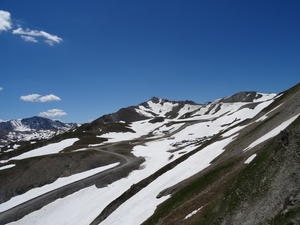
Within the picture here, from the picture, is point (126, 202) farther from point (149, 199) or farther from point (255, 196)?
point (255, 196)

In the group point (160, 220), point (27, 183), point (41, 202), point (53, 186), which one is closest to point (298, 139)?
point (160, 220)

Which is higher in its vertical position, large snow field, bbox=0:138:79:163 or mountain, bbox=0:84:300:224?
large snow field, bbox=0:138:79:163

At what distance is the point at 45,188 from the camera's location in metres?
59.1

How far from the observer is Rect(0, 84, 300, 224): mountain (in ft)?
56.5

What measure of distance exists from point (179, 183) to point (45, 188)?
41.3 metres

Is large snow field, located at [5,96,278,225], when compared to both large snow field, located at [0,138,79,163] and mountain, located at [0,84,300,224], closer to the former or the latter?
mountain, located at [0,84,300,224]

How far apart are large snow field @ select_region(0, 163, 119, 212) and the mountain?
0.32 metres

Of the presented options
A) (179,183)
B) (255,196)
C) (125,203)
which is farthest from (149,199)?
(255,196)

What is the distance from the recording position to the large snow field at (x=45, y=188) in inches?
2083

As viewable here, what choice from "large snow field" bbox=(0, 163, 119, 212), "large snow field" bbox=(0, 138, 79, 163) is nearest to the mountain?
"large snow field" bbox=(0, 163, 119, 212)

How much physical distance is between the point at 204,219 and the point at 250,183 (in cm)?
467

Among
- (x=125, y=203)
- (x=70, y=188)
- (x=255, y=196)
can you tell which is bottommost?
(x=255, y=196)

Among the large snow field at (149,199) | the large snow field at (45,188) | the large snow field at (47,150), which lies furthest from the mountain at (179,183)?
the large snow field at (47,150)

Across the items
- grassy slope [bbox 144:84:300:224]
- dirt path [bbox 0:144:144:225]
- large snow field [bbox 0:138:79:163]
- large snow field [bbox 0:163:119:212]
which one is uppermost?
large snow field [bbox 0:138:79:163]
